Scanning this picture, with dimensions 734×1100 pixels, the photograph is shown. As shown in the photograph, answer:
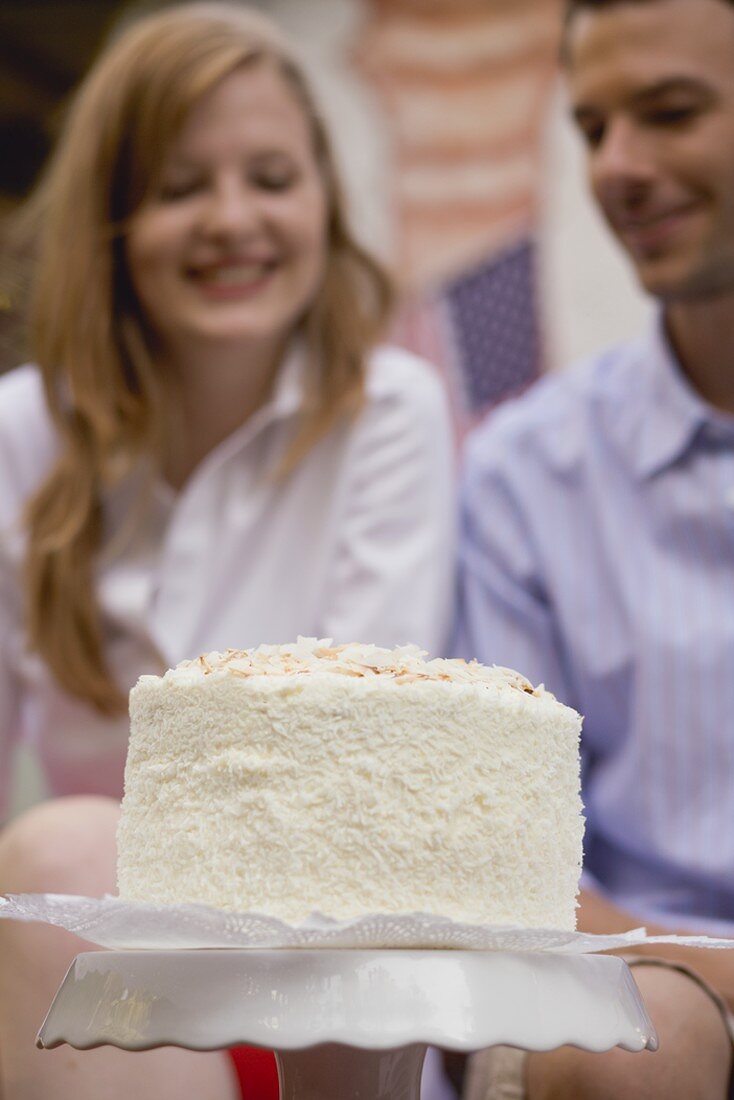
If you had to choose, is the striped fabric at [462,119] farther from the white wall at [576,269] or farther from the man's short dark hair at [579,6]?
the man's short dark hair at [579,6]

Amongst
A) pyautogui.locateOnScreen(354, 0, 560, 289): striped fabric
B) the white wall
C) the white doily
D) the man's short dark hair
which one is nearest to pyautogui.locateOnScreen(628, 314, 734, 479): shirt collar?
A: the man's short dark hair

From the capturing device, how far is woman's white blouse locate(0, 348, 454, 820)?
1.45 metres

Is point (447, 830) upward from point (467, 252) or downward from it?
upward

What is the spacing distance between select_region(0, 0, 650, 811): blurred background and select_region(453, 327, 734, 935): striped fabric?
1.16m

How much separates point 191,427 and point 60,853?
65cm

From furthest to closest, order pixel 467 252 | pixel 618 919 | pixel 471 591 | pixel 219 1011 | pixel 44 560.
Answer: pixel 467 252, pixel 471 591, pixel 44 560, pixel 618 919, pixel 219 1011

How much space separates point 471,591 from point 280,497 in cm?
24

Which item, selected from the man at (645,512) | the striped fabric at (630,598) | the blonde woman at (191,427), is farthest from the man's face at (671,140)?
the blonde woman at (191,427)

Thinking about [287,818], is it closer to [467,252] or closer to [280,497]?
[280,497]

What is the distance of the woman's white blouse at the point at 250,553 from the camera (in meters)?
1.45

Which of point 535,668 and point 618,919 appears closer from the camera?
point 618,919

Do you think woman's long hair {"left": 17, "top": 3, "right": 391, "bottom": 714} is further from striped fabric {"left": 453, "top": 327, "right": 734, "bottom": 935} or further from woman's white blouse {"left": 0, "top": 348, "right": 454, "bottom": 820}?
striped fabric {"left": 453, "top": 327, "right": 734, "bottom": 935}

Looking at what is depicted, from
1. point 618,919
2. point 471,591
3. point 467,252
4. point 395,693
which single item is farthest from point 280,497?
point 467,252

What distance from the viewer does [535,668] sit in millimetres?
1523
